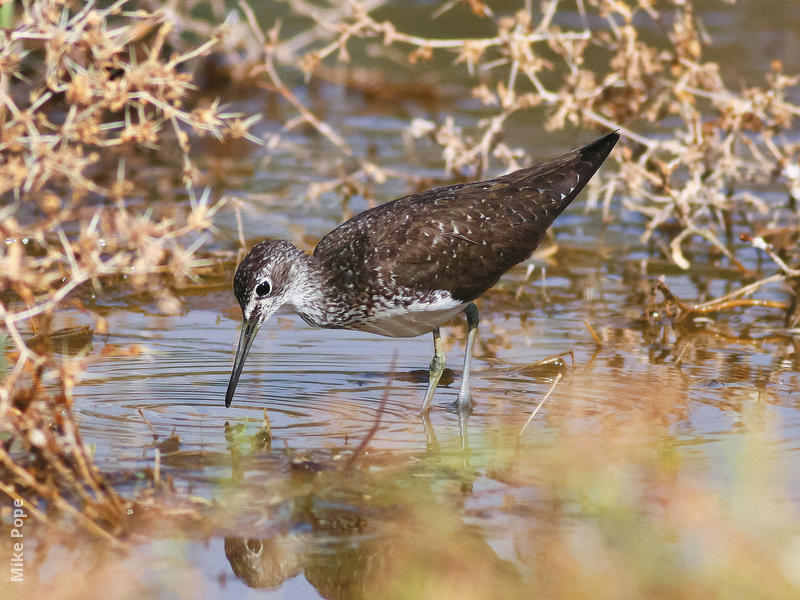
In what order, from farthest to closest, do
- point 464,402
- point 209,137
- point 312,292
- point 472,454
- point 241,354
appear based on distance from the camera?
point 209,137, point 312,292, point 464,402, point 241,354, point 472,454

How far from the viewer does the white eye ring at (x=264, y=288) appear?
6.32 meters

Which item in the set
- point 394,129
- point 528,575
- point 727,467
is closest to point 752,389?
point 727,467

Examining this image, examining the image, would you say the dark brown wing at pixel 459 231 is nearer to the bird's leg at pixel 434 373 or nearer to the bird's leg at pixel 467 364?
the bird's leg at pixel 467 364

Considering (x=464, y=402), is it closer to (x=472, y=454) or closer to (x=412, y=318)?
(x=412, y=318)

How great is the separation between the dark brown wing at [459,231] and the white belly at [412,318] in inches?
3.6

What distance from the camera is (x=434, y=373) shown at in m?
6.67

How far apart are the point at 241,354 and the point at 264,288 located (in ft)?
→ 1.24

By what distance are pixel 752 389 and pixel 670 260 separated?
8.69 feet

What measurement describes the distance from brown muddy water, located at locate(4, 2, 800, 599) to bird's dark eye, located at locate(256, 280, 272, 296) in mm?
560

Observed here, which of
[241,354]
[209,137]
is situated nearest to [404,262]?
[241,354]

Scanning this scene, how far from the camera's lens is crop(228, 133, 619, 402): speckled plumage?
639 centimetres

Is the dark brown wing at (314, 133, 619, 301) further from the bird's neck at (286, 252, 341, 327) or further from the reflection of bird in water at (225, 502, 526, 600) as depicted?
the reflection of bird in water at (225, 502, 526, 600)

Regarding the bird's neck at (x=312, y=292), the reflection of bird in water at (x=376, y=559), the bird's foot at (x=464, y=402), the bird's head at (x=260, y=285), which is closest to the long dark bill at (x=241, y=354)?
the bird's head at (x=260, y=285)

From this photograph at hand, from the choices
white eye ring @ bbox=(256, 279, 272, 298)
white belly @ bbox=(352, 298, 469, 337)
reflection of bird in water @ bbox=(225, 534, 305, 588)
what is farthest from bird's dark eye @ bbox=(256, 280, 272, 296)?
reflection of bird in water @ bbox=(225, 534, 305, 588)
